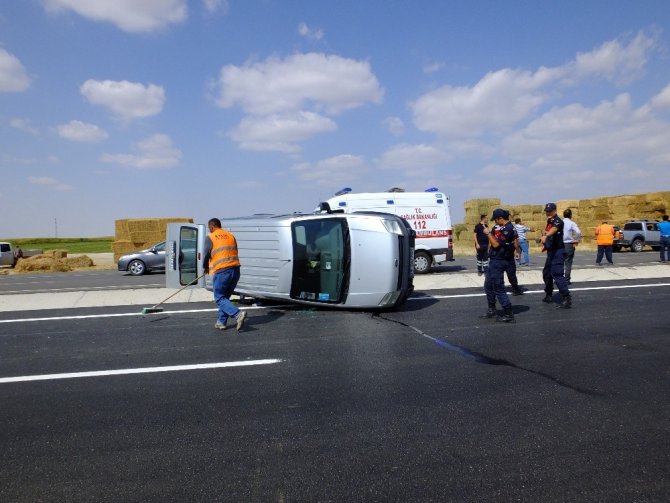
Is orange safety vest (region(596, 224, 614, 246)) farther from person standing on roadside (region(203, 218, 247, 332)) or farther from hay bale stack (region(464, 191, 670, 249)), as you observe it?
person standing on roadside (region(203, 218, 247, 332))

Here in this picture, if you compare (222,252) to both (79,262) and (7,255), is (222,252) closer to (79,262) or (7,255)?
(79,262)

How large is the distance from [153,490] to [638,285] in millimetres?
11952

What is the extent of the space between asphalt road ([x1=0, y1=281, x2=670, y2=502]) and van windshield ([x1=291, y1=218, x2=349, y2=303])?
143 cm

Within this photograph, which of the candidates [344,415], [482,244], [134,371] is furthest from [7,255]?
[344,415]

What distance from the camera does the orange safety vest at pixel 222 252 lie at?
26.2ft

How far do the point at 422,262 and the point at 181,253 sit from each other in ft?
27.2

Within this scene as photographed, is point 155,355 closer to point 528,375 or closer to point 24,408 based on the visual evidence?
point 24,408

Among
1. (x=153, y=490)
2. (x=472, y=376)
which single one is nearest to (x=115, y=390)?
(x=153, y=490)

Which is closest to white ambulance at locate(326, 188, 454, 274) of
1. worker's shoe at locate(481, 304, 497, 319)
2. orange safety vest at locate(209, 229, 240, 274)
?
worker's shoe at locate(481, 304, 497, 319)

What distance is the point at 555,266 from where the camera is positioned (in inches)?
366

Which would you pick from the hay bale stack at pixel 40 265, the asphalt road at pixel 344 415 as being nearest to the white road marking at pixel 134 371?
the asphalt road at pixel 344 415

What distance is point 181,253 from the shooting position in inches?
421

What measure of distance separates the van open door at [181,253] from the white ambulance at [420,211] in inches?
264

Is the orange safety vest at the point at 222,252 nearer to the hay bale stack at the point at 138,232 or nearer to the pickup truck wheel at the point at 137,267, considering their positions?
the pickup truck wheel at the point at 137,267
